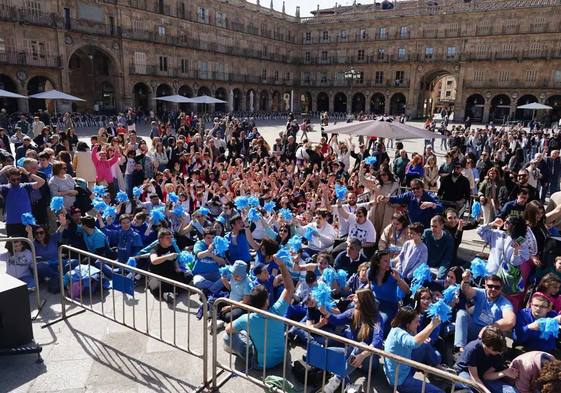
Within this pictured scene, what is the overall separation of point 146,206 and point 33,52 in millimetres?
30276

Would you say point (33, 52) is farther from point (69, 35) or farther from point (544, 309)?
point (544, 309)

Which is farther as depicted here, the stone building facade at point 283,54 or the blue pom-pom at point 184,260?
the stone building facade at point 283,54

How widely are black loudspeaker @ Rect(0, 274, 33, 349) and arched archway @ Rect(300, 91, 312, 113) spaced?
191 feet

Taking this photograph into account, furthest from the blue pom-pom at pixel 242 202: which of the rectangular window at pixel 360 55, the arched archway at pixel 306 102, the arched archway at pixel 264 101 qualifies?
the arched archway at pixel 306 102

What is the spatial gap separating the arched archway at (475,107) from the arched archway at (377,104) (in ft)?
35.7

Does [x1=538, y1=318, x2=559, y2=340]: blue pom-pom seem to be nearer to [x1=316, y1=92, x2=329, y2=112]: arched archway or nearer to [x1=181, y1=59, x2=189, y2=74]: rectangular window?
[x1=181, y1=59, x2=189, y2=74]: rectangular window

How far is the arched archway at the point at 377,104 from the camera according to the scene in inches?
2195

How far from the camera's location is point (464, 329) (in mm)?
4879

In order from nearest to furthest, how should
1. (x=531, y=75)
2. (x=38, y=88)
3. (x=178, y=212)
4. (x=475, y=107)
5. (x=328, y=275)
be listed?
(x=328, y=275) < (x=178, y=212) < (x=38, y=88) < (x=531, y=75) < (x=475, y=107)

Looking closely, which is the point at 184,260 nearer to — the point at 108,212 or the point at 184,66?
the point at 108,212

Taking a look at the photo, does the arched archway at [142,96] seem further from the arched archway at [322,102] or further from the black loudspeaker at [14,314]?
the black loudspeaker at [14,314]

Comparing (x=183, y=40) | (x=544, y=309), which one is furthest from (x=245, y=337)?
(x=183, y=40)

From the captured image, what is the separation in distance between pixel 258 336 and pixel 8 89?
36.4 meters

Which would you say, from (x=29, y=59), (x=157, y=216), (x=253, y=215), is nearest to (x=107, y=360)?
(x=157, y=216)
